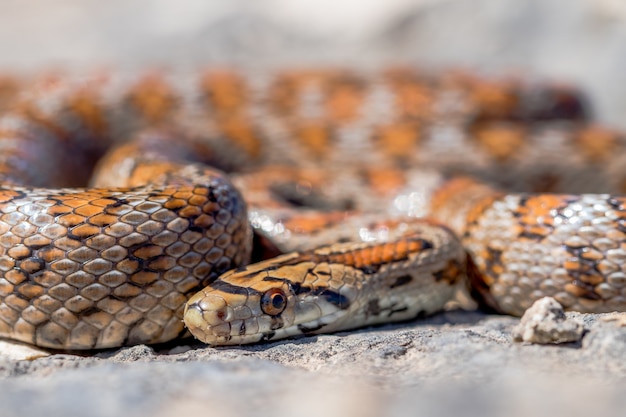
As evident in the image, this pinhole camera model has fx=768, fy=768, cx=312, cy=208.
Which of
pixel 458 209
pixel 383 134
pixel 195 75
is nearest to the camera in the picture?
pixel 458 209

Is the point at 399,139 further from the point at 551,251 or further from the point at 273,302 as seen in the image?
the point at 273,302

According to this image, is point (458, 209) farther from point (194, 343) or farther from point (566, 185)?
point (194, 343)

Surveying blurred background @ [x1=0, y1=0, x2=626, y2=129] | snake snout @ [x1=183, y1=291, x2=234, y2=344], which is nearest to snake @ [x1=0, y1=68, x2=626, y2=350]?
snake snout @ [x1=183, y1=291, x2=234, y2=344]

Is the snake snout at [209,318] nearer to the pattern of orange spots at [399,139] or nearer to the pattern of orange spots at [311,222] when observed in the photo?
the pattern of orange spots at [311,222]

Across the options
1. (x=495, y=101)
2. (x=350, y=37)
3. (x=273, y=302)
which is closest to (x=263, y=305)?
(x=273, y=302)

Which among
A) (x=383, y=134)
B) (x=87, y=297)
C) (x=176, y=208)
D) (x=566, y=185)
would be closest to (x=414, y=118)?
(x=383, y=134)

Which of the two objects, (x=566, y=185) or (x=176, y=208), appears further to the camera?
(x=566, y=185)

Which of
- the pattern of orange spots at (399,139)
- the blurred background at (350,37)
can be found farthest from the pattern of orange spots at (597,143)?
the pattern of orange spots at (399,139)
